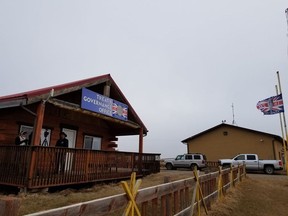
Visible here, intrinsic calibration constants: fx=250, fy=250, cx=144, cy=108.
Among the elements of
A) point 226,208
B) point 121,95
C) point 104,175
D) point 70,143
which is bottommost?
point 226,208

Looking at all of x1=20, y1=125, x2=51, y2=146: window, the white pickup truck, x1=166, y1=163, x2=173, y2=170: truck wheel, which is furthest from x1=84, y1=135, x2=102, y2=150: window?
x1=166, y1=163, x2=173, y2=170: truck wheel

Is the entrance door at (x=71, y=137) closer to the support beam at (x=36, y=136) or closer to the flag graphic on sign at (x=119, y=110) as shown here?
the flag graphic on sign at (x=119, y=110)

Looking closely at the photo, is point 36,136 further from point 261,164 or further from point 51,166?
point 261,164

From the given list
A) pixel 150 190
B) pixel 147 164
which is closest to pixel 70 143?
pixel 147 164

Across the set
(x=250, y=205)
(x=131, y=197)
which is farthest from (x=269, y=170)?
(x=131, y=197)

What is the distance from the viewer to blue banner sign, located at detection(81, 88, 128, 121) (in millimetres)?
11461

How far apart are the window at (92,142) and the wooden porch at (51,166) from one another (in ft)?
11.8

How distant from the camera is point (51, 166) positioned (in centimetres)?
879

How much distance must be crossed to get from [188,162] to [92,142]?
15247mm

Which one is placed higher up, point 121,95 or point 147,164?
point 121,95

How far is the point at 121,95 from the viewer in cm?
1460

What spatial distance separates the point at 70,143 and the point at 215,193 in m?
8.59

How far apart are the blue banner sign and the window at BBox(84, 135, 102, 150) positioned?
297 centimetres

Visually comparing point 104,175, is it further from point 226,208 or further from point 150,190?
point 150,190
